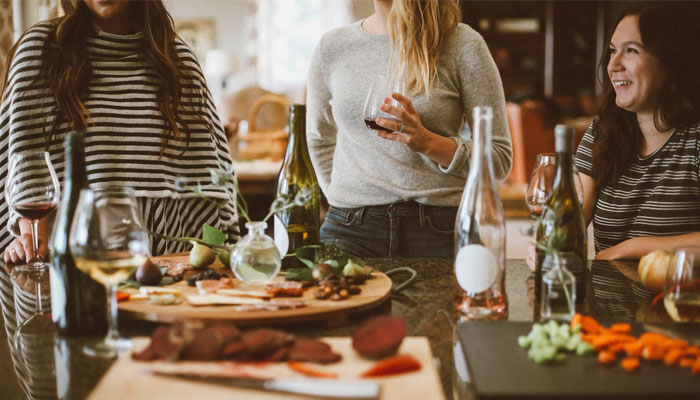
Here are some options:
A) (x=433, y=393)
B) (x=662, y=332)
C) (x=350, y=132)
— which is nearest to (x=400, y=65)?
(x=350, y=132)

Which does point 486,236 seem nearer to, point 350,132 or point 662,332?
point 662,332

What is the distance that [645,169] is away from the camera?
1697 millimetres

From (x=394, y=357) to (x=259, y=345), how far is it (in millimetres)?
157

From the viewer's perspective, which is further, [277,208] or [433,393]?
[277,208]

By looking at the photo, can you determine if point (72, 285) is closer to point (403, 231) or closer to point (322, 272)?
point (322, 272)

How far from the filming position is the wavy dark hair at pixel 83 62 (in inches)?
59.5

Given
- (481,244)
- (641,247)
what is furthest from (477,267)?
(641,247)

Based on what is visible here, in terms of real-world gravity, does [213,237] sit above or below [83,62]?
below

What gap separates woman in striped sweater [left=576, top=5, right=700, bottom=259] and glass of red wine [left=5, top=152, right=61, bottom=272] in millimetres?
1296

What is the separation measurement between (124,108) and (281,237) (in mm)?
644

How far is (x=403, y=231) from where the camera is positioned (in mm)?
1655

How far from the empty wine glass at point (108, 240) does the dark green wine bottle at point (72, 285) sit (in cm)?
4

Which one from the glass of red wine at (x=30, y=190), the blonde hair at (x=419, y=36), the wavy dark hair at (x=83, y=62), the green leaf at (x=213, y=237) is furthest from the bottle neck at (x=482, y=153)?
the wavy dark hair at (x=83, y=62)

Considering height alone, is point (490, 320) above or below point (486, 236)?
below
